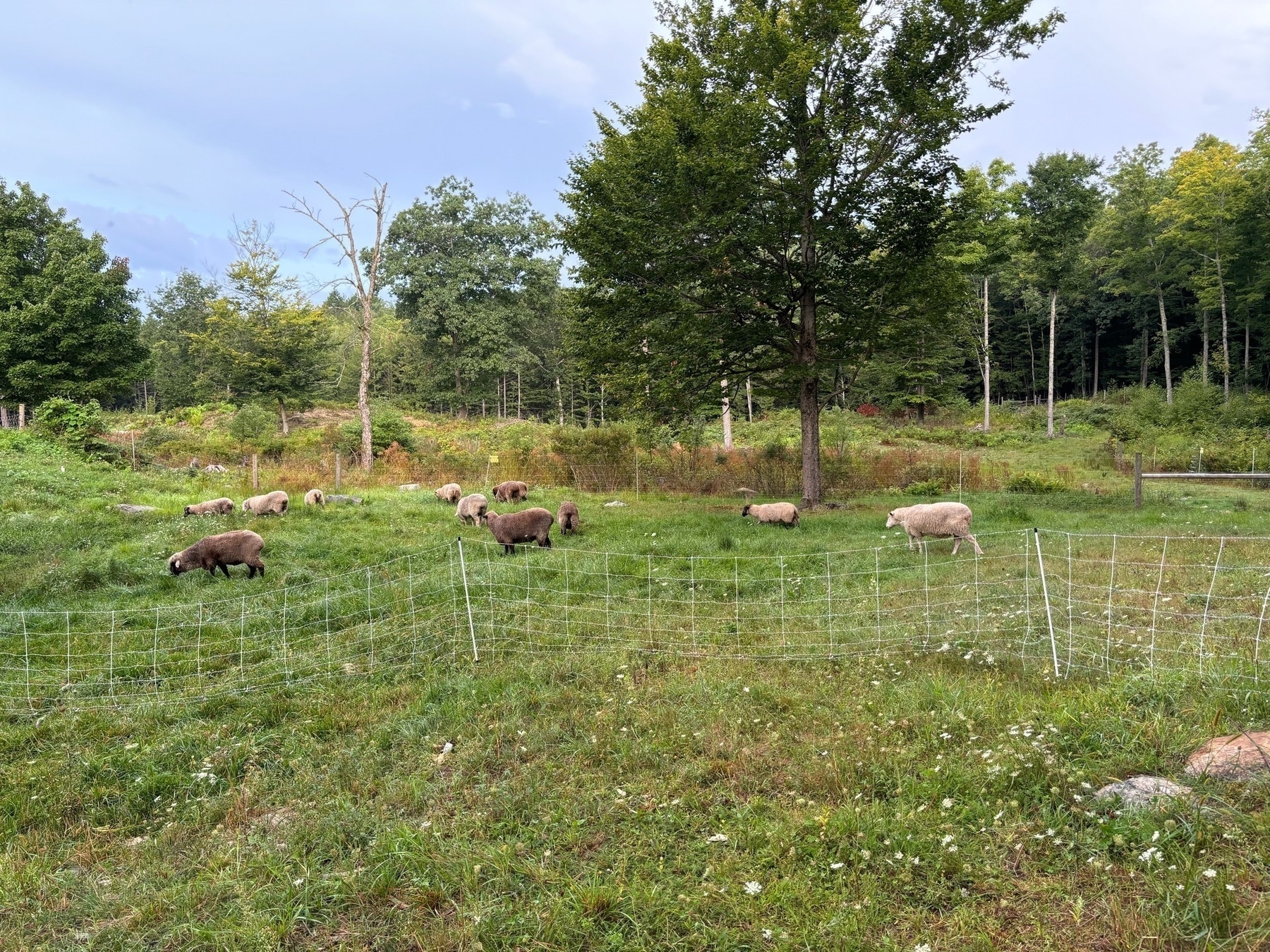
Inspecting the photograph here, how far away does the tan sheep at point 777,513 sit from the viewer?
44.3 feet

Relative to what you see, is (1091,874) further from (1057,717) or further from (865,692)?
(865,692)

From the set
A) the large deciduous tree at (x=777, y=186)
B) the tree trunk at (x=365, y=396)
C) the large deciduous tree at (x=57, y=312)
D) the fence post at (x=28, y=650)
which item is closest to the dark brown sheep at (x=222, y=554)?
the fence post at (x=28, y=650)

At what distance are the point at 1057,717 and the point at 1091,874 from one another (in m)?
1.33

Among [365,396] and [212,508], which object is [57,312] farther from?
[212,508]

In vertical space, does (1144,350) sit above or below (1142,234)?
below

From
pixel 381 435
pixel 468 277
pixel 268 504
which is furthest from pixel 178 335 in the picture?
pixel 268 504

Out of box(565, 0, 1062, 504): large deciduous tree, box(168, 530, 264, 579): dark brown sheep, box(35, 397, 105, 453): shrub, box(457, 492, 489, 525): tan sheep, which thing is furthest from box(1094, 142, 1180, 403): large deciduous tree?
box(35, 397, 105, 453): shrub

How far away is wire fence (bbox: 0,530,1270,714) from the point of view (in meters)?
5.70

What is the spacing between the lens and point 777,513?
13.7m

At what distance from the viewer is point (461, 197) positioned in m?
44.7

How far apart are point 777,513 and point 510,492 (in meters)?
6.57

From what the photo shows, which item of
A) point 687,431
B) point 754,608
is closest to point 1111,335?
point 687,431

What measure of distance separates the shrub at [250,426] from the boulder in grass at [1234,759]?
3031 cm

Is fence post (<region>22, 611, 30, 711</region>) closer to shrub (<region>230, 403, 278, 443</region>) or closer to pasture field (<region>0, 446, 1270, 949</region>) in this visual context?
pasture field (<region>0, 446, 1270, 949</region>)
